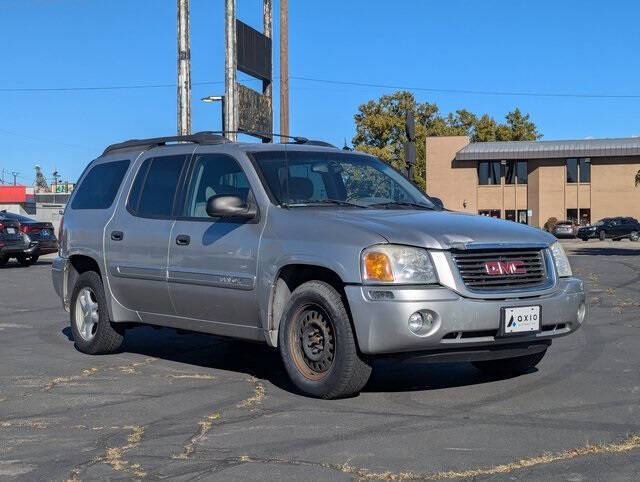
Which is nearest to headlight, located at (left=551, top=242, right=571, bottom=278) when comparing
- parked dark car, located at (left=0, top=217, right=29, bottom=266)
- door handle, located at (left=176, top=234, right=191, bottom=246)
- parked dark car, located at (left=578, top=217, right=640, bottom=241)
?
door handle, located at (left=176, top=234, right=191, bottom=246)

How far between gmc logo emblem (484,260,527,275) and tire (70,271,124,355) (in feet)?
12.3

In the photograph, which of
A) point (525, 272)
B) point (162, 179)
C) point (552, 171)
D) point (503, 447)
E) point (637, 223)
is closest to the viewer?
point (503, 447)

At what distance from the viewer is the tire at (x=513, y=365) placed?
711 cm

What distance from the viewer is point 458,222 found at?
254 inches

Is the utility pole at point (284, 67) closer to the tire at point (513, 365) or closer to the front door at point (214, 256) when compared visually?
the front door at point (214, 256)

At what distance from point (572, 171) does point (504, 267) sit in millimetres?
61052

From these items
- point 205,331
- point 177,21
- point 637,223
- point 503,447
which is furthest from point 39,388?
point 637,223

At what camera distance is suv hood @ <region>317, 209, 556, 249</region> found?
19.7 ft

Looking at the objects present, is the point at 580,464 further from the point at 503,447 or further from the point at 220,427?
the point at 220,427

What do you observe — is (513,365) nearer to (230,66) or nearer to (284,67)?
(230,66)

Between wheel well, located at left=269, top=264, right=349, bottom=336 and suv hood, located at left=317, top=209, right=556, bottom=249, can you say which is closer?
suv hood, located at left=317, top=209, right=556, bottom=249

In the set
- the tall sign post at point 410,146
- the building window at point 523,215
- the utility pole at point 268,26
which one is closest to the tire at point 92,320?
the tall sign post at point 410,146

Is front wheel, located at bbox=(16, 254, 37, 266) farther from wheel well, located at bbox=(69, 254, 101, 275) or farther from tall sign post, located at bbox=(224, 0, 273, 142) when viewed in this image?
wheel well, located at bbox=(69, 254, 101, 275)

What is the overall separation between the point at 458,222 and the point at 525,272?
58 cm
